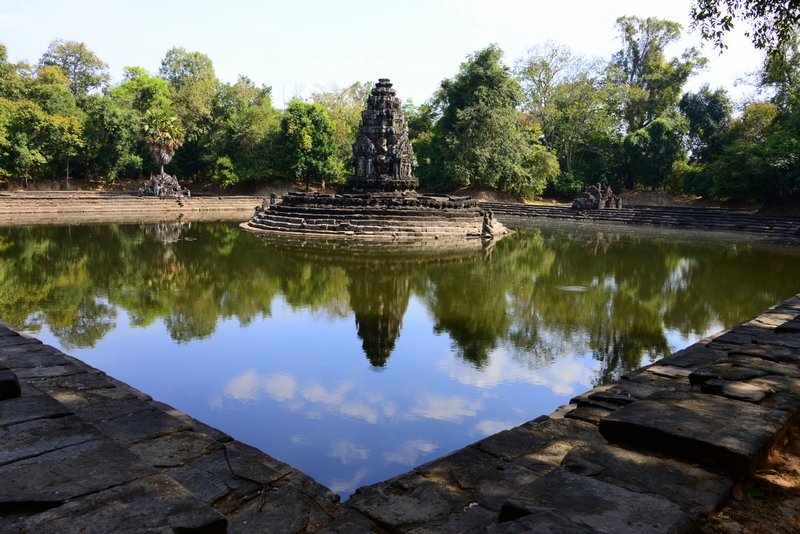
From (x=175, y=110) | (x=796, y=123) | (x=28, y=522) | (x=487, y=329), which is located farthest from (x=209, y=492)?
(x=175, y=110)

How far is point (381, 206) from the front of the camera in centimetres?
2331

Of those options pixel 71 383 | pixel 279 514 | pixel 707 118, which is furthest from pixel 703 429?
pixel 707 118

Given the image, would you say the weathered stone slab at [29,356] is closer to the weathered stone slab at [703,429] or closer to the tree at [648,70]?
the weathered stone slab at [703,429]

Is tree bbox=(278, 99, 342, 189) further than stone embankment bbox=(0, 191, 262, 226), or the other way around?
tree bbox=(278, 99, 342, 189)

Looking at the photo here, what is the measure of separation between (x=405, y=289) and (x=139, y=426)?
26.3 feet

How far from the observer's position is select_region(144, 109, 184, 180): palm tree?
36906 millimetres

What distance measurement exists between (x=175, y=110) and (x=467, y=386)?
156 ft

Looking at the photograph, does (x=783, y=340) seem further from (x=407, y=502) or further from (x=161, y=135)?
(x=161, y=135)

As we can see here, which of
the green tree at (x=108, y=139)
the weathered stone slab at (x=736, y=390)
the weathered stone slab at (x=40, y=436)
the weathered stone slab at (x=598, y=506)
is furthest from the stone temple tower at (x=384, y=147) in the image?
the weathered stone slab at (x=598, y=506)

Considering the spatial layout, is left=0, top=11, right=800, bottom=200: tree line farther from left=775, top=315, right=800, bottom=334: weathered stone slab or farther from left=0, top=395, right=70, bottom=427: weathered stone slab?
left=0, top=395, right=70, bottom=427: weathered stone slab

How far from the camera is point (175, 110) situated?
47.2m

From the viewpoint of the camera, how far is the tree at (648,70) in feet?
142

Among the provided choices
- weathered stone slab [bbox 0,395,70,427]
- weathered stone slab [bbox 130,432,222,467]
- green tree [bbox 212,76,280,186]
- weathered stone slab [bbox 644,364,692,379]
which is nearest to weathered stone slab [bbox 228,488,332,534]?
weathered stone slab [bbox 130,432,222,467]

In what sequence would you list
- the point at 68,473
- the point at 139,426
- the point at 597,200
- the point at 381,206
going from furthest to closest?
the point at 597,200
the point at 381,206
the point at 139,426
the point at 68,473
